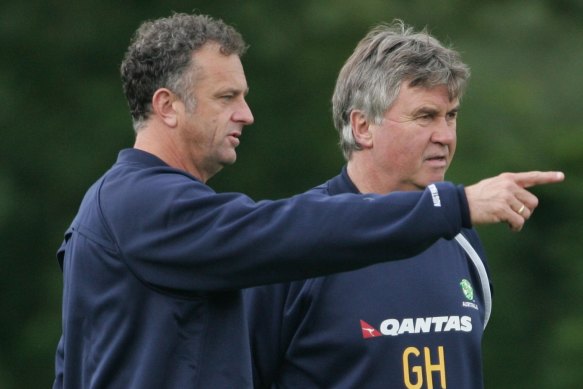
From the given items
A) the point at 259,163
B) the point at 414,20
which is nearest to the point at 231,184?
the point at 259,163

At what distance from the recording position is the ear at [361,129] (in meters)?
3.54

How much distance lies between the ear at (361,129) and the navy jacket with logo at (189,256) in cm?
67

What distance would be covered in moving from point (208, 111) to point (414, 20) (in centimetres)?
308

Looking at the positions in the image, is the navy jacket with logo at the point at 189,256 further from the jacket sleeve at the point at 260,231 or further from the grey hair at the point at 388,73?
the grey hair at the point at 388,73

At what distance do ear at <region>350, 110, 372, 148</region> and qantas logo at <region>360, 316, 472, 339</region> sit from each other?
0.48 metres

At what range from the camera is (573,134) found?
20.2 feet

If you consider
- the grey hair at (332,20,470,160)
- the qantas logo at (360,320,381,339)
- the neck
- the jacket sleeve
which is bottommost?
the qantas logo at (360,320,381,339)

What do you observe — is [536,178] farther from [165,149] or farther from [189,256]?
[165,149]

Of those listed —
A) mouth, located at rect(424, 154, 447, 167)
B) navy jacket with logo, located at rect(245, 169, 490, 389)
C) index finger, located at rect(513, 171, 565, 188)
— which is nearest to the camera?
index finger, located at rect(513, 171, 565, 188)

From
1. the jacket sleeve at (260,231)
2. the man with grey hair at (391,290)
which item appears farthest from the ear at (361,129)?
the jacket sleeve at (260,231)

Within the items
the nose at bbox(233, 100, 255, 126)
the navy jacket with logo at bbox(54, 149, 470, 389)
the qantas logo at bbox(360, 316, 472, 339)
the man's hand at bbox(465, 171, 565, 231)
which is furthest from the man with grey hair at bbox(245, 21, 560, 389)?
the man's hand at bbox(465, 171, 565, 231)

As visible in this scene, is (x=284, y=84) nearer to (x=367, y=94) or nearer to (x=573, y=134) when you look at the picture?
(x=573, y=134)

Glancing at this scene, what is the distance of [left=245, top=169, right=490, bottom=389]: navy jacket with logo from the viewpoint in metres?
3.32

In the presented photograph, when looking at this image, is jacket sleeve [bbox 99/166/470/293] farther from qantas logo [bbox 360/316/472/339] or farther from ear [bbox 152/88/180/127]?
qantas logo [bbox 360/316/472/339]
